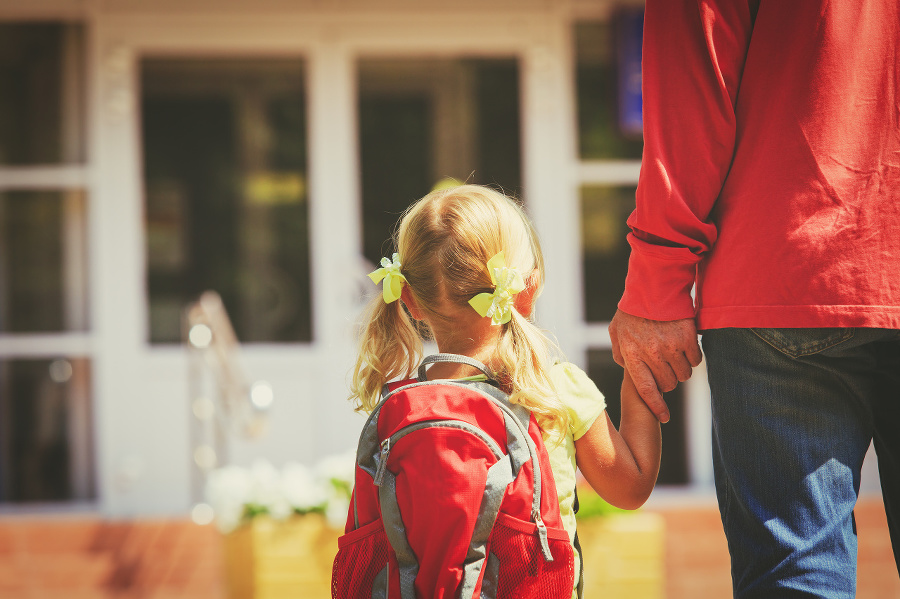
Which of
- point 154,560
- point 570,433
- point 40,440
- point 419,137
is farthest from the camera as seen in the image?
point 419,137

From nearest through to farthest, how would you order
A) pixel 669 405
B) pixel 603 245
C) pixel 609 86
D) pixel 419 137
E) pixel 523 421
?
pixel 523 421 < pixel 609 86 < pixel 603 245 < pixel 669 405 < pixel 419 137

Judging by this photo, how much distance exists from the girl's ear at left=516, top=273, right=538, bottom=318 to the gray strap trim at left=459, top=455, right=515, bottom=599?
332 millimetres

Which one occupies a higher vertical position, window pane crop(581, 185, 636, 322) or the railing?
window pane crop(581, 185, 636, 322)

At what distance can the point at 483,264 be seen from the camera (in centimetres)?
150

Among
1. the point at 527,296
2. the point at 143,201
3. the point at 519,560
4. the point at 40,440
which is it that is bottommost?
the point at 40,440

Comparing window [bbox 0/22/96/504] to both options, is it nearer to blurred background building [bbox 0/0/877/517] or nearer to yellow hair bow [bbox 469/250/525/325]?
blurred background building [bbox 0/0/877/517]

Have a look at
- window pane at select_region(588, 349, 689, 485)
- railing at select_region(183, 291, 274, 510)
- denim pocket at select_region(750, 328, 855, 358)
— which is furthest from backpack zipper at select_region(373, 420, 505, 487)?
window pane at select_region(588, 349, 689, 485)

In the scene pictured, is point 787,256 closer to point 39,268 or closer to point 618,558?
point 618,558

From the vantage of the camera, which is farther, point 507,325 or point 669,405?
point 669,405

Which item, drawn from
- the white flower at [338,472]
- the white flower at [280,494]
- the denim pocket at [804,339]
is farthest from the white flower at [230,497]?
the denim pocket at [804,339]

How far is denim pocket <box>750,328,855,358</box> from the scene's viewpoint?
4.28 ft

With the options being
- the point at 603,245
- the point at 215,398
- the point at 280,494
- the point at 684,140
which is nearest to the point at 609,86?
the point at 603,245

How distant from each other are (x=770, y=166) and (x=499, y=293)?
49 cm

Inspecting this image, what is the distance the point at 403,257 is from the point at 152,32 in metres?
3.18
